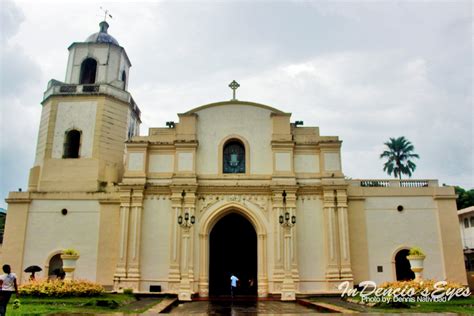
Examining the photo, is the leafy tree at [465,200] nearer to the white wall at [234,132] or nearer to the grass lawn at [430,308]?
the white wall at [234,132]

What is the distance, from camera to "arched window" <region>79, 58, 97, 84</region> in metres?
27.7

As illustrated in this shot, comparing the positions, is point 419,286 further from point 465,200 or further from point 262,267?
point 465,200

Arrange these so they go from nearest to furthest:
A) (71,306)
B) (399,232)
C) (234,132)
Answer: (71,306) → (399,232) → (234,132)

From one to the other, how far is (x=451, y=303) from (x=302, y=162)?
11.3 metres

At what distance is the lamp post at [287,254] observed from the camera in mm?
21281

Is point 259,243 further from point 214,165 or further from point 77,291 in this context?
point 77,291

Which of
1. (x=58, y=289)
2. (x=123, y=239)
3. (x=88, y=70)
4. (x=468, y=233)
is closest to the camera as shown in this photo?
(x=58, y=289)

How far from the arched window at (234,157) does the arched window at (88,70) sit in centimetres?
1017

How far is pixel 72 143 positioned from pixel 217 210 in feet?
33.2

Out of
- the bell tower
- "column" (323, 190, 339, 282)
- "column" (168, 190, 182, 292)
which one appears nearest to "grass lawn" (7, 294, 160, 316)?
"column" (168, 190, 182, 292)

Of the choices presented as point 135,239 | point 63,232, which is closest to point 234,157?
point 135,239

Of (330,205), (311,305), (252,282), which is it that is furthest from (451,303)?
(252,282)

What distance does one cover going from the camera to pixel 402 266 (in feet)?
77.9

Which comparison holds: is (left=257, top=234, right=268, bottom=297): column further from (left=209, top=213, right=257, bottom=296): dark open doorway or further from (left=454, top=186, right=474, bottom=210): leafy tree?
(left=454, top=186, right=474, bottom=210): leafy tree
